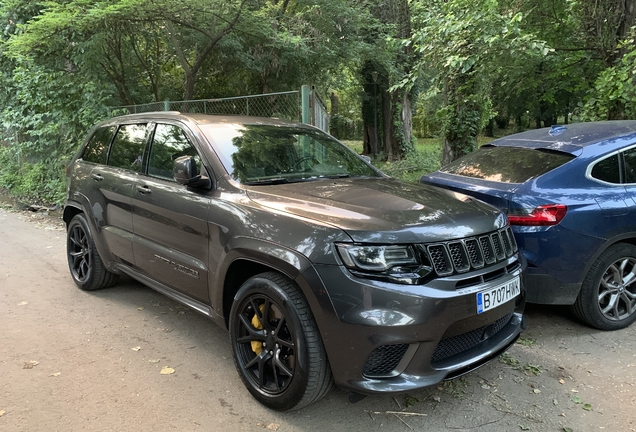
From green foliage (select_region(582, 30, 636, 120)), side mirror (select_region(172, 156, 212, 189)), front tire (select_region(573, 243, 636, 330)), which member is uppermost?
green foliage (select_region(582, 30, 636, 120))

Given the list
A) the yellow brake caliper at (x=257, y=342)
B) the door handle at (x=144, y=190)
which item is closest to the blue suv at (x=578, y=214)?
the yellow brake caliper at (x=257, y=342)

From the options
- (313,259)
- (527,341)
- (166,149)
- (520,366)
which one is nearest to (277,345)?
(313,259)

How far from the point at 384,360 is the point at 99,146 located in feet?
13.0

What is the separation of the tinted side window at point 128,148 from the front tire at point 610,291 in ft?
12.9

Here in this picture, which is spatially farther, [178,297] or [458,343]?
[178,297]

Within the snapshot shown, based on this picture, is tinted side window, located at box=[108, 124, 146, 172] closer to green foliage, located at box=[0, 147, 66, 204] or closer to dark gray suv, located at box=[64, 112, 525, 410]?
dark gray suv, located at box=[64, 112, 525, 410]

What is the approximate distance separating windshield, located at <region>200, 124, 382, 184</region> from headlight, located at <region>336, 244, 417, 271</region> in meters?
1.10

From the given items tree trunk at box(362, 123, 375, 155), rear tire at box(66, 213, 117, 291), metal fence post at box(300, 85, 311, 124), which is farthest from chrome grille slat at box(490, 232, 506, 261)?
tree trunk at box(362, 123, 375, 155)

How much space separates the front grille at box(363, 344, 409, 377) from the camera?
2514 millimetres

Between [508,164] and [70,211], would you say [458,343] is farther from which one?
[70,211]

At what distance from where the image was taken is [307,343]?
8.59ft

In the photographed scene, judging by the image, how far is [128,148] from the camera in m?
4.54

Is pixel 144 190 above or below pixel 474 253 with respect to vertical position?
above

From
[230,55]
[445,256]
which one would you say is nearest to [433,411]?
[445,256]
